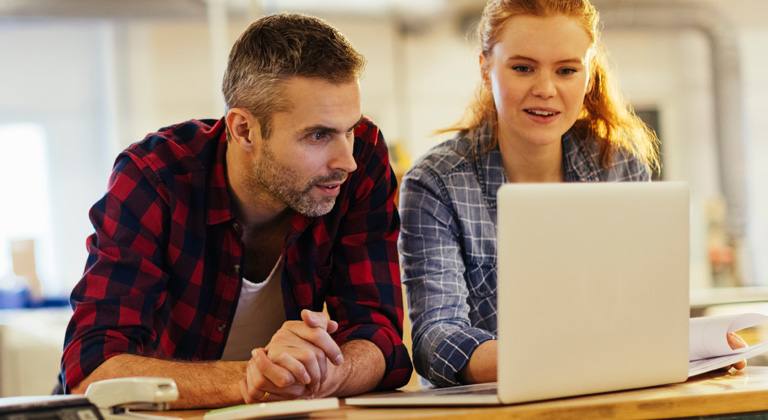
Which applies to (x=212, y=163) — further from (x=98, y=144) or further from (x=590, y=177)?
(x=98, y=144)

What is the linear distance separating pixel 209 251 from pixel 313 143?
30cm

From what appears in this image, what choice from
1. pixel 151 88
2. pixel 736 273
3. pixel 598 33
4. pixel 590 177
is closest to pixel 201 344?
pixel 590 177

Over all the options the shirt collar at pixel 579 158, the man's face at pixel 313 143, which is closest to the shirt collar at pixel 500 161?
the shirt collar at pixel 579 158

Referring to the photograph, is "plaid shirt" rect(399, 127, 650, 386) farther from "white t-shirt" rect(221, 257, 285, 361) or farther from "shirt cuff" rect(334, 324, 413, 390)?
"white t-shirt" rect(221, 257, 285, 361)

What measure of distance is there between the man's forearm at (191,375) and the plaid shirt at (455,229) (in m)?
0.35

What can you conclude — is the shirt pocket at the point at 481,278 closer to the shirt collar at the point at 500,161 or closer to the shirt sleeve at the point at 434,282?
the shirt sleeve at the point at 434,282

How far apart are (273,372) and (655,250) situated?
0.54 metres

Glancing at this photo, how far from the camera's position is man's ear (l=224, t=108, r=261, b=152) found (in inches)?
57.9

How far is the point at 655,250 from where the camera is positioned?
0.99m

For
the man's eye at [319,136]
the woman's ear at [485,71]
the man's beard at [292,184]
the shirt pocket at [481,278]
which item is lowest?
the shirt pocket at [481,278]

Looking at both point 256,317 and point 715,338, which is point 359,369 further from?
point 715,338

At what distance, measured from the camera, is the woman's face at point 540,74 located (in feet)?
4.96

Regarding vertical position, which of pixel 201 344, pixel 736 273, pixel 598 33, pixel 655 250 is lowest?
pixel 736 273

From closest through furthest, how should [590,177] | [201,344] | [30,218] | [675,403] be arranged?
1. [675,403]
2. [201,344]
3. [590,177]
4. [30,218]
